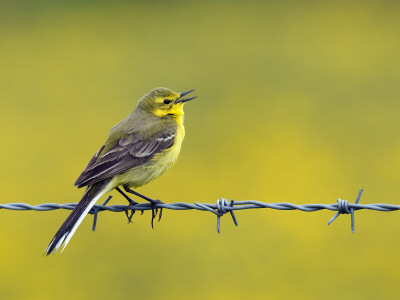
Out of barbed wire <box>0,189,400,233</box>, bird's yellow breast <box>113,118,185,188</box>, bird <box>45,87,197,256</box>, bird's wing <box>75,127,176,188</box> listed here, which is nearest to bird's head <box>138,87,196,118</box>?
bird <box>45,87,197,256</box>

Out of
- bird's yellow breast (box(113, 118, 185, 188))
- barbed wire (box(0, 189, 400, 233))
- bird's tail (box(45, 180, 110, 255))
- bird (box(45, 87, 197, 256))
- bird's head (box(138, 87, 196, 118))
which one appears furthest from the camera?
bird's head (box(138, 87, 196, 118))

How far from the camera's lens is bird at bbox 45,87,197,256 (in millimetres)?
6840

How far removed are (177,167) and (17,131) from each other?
3707mm

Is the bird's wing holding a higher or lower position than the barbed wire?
higher

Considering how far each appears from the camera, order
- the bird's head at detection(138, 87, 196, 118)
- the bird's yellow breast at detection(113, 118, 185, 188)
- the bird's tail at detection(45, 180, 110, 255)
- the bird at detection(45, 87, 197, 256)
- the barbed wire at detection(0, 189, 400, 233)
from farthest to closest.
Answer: the bird's head at detection(138, 87, 196, 118), the bird's yellow breast at detection(113, 118, 185, 188), the bird at detection(45, 87, 197, 256), the bird's tail at detection(45, 180, 110, 255), the barbed wire at detection(0, 189, 400, 233)

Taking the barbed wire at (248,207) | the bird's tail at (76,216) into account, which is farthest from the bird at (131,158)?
the barbed wire at (248,207)

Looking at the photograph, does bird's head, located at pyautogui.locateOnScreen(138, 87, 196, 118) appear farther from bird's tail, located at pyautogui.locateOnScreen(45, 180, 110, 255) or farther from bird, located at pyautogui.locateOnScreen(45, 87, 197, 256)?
bird's tail, located at pyautogui.locateOnScreen(45, 180, 110, 255)

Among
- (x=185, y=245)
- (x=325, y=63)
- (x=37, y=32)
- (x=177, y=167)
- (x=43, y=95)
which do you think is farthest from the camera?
(x=37, y=32)

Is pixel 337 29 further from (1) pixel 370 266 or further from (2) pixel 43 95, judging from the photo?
(1) pixel 370 266

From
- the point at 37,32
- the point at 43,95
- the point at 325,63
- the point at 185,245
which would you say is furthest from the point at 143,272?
the point at 37,32

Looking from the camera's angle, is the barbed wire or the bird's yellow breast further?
the bird's yellow breast

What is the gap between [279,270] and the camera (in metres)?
10.6

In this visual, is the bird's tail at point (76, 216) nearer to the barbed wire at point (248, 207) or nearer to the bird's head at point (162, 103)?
the barbed wire at point (248, 207)

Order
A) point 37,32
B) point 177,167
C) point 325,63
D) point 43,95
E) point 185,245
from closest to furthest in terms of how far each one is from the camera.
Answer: point 185,245 → point 177,167 → point 43,95 → point 325,63 → point 37,32
